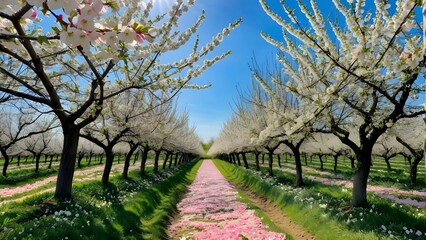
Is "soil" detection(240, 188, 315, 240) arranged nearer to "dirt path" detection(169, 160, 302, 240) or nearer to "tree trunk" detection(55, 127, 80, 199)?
"dirt path" detection(169, 160, 302, 240)

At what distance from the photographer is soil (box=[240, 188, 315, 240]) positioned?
1209cm

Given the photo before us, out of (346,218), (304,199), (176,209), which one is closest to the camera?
(346,218)

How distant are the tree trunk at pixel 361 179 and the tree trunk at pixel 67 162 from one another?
35.7ft

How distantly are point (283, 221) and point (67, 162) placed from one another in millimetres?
9428

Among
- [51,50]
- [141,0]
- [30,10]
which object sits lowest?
[30,10]

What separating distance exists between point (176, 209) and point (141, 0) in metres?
13.4

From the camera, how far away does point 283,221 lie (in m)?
14.7

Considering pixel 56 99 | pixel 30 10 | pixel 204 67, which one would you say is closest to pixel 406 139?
pixel 204 67

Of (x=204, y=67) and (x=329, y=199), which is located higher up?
(x=204, y=67)

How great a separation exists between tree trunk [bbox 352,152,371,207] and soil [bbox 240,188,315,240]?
2.59 m

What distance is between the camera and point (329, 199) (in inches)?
602

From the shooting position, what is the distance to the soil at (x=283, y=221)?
1209 centimetres

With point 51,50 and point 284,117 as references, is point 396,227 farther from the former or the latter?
point 51,50

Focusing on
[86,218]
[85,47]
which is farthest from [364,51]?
[86,218]
